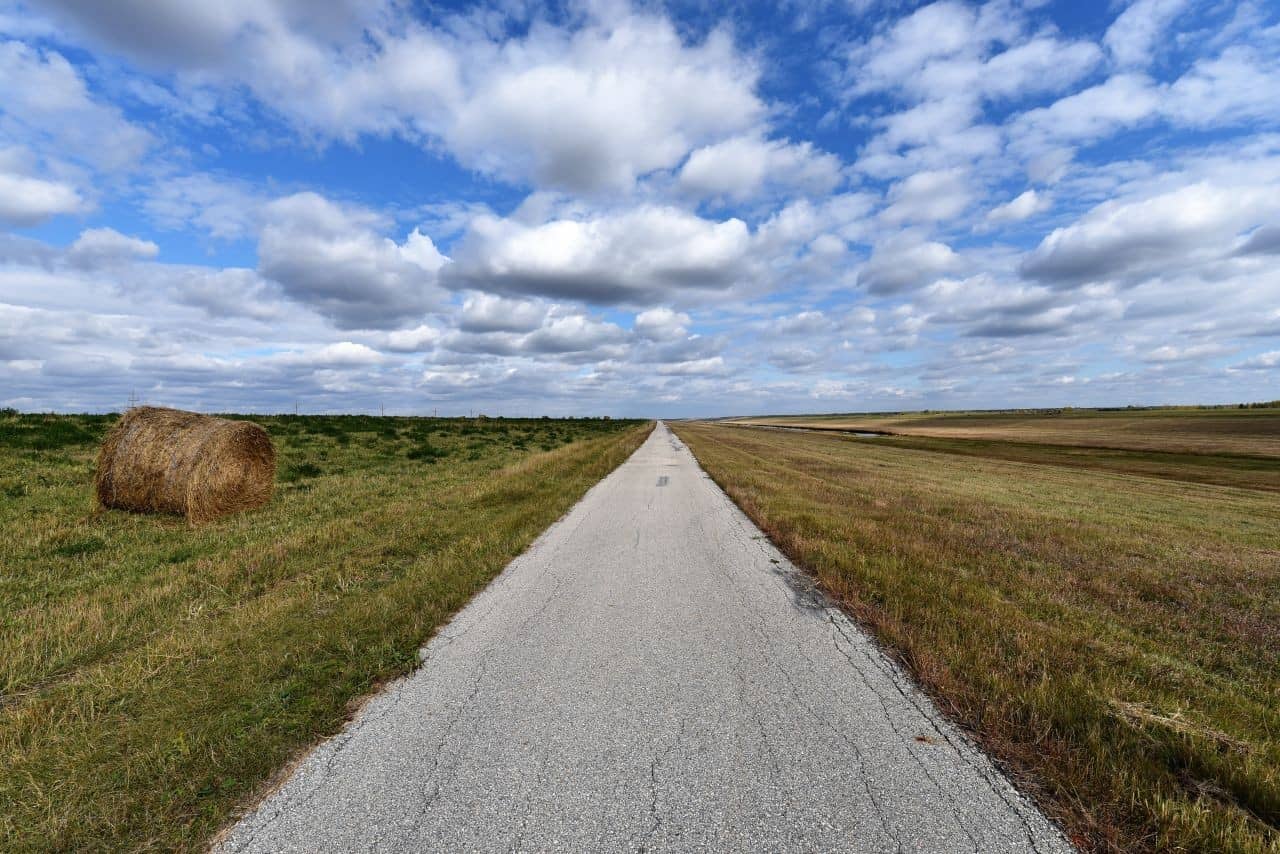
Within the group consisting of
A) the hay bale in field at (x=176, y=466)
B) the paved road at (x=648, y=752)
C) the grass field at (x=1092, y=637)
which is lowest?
the grass field at (x=1092, y=637)

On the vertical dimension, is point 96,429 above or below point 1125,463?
above

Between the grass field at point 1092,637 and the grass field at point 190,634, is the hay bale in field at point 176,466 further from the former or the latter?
the grass field at point 1092,637

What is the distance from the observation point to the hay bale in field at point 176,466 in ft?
35.3

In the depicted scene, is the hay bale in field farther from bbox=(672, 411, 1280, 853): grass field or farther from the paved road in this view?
bbox=(672, 411, 1280, 853): grass field

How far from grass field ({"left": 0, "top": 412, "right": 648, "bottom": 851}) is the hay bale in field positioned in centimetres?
47

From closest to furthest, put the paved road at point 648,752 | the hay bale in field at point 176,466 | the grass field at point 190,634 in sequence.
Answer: the paved road at point 648,752 → the grass field at point 190,634 → the hay bale in field at point 176,466

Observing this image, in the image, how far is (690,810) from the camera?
2.98 meters

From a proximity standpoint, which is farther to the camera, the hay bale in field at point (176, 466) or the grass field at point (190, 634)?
the hay bale in field at point (176, 466)

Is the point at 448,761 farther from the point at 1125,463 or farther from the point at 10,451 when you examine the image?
the point at 1125,463

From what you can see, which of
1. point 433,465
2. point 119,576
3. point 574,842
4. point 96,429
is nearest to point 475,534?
point 119,576

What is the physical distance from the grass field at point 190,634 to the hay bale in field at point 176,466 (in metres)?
0.47

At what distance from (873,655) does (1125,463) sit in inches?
1782

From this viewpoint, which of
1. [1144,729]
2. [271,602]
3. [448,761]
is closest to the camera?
[448,761]

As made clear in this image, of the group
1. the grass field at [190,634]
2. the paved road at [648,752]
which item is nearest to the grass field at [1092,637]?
the paved road at [648,752]
